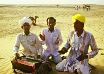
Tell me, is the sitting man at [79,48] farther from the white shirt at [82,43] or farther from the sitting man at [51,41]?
the sitting man at [51,41]

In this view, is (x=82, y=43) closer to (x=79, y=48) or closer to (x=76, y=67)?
(x=79, y=48)

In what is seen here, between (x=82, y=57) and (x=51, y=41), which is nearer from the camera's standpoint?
(x=82, y=57)

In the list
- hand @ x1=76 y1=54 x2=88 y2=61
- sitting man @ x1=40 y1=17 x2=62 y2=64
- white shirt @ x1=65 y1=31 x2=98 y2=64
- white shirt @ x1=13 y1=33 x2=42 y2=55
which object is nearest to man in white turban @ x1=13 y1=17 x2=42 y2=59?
white shirt @ x1=13 y1=33 x2=42 y2=55

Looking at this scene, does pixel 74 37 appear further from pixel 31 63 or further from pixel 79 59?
pixel 31 63

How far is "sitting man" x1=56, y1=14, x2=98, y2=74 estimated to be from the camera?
7.09 metres

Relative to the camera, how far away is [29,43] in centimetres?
812

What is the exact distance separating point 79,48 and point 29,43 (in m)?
1.64

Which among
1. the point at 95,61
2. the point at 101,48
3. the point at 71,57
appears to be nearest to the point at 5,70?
the point at 71,57

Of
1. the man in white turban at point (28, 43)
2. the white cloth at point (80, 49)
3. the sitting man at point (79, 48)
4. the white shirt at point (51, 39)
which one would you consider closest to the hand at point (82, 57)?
the sitting man at point (79, 48)

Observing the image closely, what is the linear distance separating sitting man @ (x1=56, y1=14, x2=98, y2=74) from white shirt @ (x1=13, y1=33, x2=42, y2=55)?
1.04 metres

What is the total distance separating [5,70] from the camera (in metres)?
8.28

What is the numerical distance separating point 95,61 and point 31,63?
9.57ft

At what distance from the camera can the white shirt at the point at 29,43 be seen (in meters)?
8.02

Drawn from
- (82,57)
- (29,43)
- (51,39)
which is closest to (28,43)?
(29,43)
